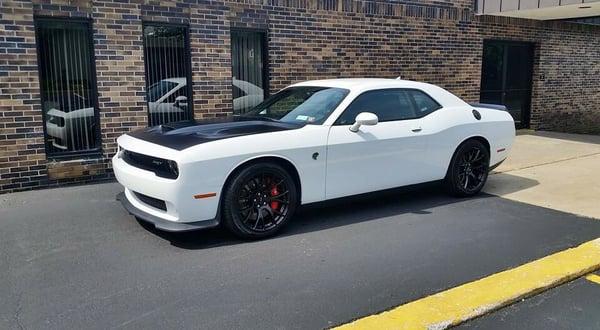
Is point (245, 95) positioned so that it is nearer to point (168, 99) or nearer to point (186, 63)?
point (186, 63)

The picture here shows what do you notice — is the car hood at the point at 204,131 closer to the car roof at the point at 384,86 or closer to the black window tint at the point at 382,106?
the black window tint at the point at 382,106

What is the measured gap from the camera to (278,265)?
430cm

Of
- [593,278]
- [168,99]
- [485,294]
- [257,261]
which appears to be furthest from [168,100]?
[593,278]

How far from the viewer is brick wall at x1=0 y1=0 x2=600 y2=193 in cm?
668

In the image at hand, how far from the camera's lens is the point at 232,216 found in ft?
15.3

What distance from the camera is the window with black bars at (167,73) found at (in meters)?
7.67

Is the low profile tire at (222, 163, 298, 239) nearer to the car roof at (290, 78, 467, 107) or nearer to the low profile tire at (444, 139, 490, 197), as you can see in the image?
the car roof at (290, 78, 467, 107)

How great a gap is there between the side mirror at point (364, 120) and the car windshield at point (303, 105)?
30 centimetres

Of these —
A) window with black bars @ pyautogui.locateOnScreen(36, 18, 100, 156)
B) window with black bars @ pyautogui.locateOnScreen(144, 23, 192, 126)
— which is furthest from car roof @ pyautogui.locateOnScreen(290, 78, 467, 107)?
window with black bars @ pyautogui.locateOnScreen(36, 18, 100, 156)

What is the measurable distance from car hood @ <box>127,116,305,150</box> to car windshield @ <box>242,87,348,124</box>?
19 centimetres

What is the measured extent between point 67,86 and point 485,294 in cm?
585

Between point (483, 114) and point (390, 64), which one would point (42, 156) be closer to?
point (483, 114)

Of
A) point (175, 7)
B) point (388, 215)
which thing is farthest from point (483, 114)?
point (175, 7)

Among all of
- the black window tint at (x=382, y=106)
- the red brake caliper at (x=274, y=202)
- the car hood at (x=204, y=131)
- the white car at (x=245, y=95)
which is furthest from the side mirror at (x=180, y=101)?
the red brake caliper at (x=274, y=202)
